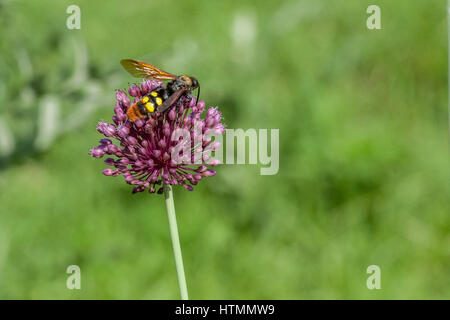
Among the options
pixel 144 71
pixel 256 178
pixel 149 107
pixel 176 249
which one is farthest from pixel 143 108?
pixel 256 178

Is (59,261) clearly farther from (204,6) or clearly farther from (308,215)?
(204,6)

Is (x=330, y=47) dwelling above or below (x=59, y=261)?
above

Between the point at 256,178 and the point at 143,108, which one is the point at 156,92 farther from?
the point at 256,178

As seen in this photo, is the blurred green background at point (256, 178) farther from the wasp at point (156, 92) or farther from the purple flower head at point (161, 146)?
the purple flower head at point (161, 146)

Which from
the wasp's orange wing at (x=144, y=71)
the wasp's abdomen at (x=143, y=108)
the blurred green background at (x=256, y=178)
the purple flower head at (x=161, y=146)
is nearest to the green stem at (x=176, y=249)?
the purple flower head at (x=161, y=146)

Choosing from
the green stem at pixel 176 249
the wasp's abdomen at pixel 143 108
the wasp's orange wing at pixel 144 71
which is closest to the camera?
the green stem at pixel 176 249

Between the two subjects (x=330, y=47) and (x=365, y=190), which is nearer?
(x=365, y=190)
